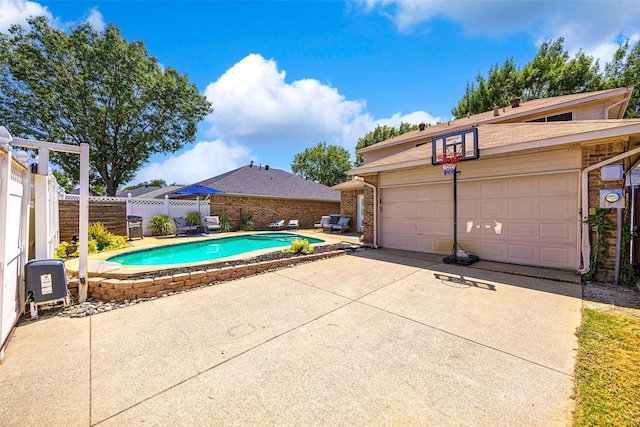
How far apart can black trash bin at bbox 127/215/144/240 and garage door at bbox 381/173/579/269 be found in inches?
430

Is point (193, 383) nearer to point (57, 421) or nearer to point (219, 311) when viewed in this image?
point (57, 421)

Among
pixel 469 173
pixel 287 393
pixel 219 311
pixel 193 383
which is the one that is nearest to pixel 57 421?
pixel 193 383

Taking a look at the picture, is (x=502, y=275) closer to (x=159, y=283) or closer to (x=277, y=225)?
(x=159, y=283)

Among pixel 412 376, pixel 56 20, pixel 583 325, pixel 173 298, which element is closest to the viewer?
pixel 412 376

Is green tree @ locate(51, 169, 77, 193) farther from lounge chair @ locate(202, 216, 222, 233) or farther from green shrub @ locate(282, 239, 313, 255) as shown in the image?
green shrub @ locate(282, 239, 313, 255)

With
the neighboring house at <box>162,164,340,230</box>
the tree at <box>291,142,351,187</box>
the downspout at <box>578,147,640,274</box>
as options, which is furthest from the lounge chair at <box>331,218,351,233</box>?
the tree at <box>291,142,351,187</box>

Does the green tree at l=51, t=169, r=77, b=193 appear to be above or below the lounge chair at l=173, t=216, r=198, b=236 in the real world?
above

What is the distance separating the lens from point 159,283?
470 cm

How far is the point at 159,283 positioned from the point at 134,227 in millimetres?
8468

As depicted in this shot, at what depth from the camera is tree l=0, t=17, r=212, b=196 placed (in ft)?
47.0

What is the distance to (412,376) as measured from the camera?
2383 mm

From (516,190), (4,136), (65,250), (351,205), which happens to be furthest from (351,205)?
(4,136)

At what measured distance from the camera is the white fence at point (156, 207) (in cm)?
1219

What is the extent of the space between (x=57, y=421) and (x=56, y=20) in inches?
878
